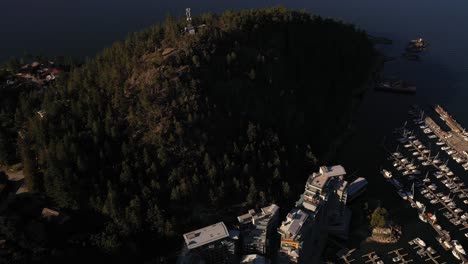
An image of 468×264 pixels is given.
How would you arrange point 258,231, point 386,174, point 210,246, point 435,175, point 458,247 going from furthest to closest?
point 386,174, point 435,175, point 458,247, point 258,231, point 210,246

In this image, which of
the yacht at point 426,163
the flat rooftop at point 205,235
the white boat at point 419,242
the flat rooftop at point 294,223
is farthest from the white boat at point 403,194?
the flat rooftop at point 205,235

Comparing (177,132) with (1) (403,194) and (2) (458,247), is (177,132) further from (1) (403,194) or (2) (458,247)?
(2) (458,247)

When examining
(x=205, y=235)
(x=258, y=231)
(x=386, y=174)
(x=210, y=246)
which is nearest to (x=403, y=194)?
(x=386, y=174)

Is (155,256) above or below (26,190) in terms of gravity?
below

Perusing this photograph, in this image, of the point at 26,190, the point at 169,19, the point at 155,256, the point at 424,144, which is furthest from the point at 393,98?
the point at 26,190

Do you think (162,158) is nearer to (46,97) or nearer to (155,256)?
(155,256)
